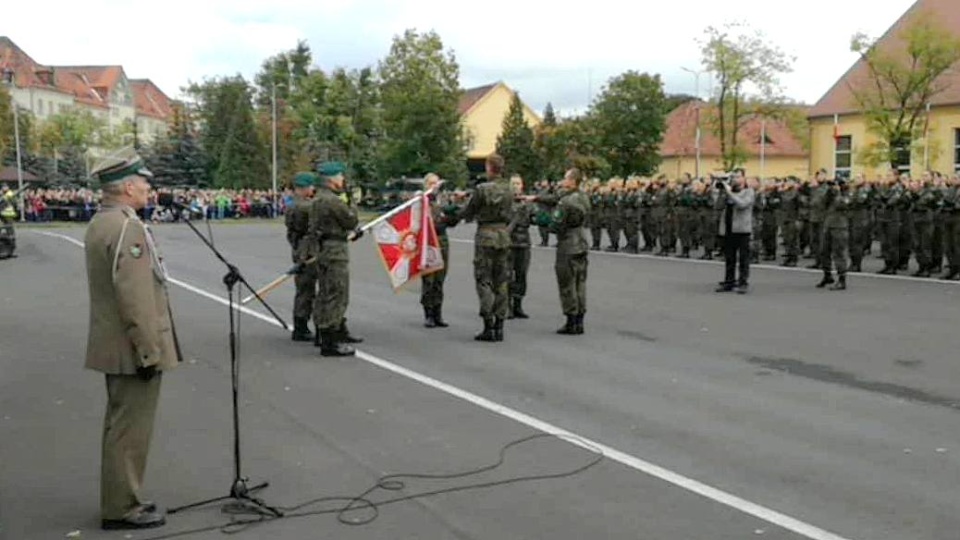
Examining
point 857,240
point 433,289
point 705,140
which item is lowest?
point 433,289

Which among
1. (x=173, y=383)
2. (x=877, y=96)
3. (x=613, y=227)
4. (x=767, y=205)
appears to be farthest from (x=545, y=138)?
(x=173, y=383)

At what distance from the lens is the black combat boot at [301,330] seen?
12625 millimetres

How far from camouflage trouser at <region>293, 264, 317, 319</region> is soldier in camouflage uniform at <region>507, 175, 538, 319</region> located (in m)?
2.79

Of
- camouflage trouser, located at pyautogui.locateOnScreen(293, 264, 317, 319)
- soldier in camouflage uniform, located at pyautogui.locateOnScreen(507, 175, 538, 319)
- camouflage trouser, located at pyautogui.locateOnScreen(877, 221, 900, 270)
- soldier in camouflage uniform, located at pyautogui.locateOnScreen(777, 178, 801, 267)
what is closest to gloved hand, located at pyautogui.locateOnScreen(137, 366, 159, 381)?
camouflage trouser, located at pyautogui.locateOnScreen(293, 264, 317, 319)

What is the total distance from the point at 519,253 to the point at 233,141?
69.9 metres

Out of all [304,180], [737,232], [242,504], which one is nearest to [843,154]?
[737,232]

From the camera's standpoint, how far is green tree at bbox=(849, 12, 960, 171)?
38844 mm

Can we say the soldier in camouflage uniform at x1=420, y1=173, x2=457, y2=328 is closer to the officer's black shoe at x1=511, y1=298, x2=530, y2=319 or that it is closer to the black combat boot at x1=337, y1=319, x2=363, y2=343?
the officer's black shoe at x1=511, y1=298, x2=530, y2=319

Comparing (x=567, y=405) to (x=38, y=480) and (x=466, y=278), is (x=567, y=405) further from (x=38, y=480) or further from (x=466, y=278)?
(x=466, y=278)

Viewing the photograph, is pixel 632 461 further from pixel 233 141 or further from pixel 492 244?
pixel 233 141

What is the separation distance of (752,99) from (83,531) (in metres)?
45.5

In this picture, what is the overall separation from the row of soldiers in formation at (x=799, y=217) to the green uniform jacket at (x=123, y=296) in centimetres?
1009

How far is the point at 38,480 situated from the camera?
22.5ft

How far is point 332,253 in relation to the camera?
11.5 m
